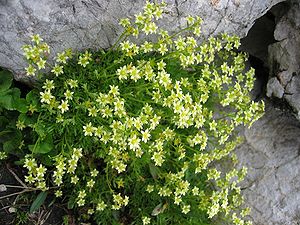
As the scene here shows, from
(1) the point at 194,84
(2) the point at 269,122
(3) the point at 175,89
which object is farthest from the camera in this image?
(2) the point at 269,122

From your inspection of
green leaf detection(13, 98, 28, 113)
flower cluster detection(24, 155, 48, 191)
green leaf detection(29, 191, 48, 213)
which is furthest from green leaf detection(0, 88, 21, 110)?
green leaf detection(29, 191, 48, 213)

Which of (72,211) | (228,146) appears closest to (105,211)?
(72,211)

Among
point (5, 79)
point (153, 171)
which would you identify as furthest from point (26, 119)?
point (153, 171)

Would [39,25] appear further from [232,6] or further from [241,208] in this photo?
[241,208]

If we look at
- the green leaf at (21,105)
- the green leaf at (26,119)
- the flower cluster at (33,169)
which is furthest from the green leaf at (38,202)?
the green leaf at (21,105)

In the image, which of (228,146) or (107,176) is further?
(228,146)

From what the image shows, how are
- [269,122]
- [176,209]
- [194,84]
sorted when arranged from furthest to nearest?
[269,122], [176,209], [194,84]

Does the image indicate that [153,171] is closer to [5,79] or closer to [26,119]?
[26,119]
